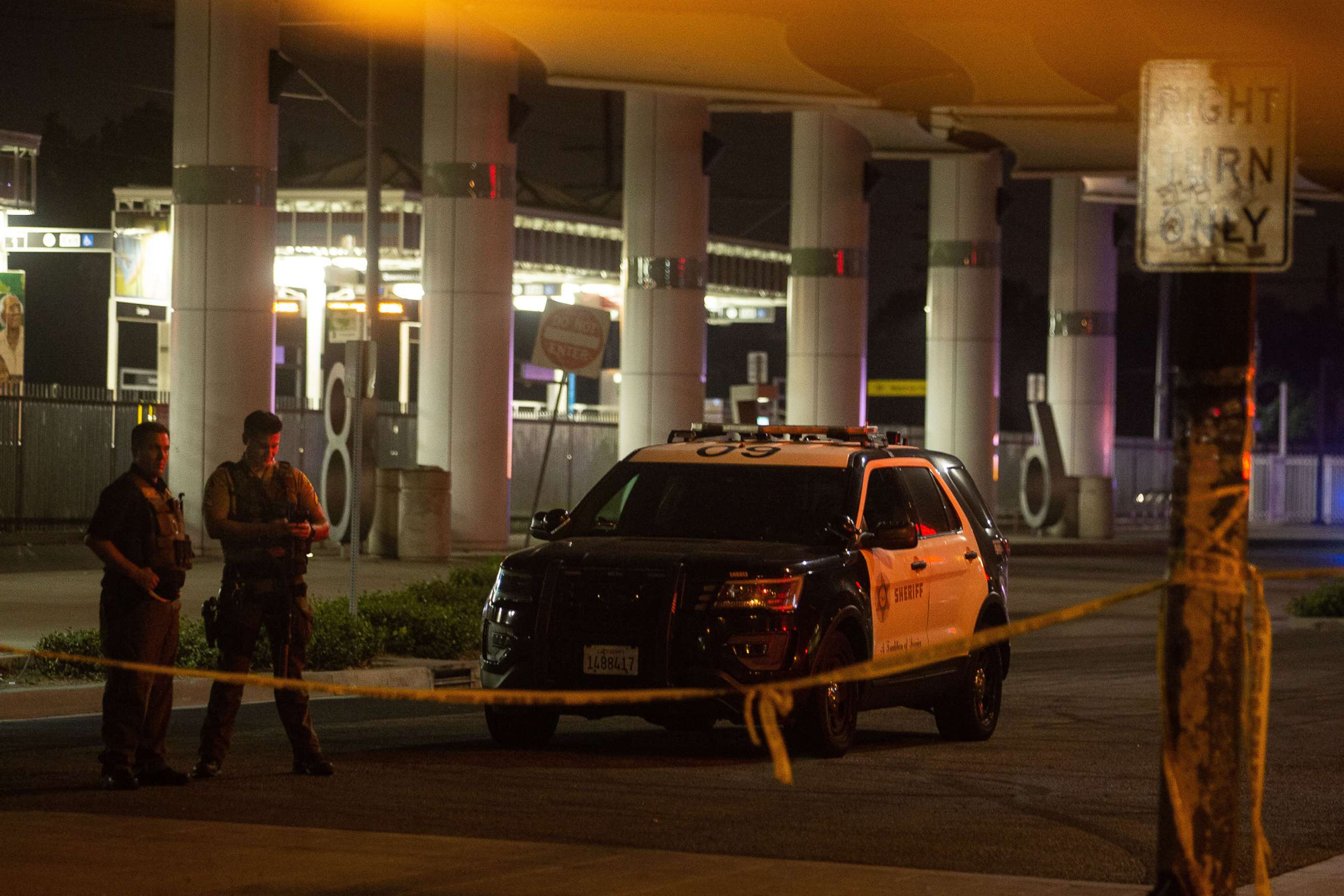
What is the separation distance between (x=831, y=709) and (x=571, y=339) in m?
16.8

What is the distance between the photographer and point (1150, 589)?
6859 millimetres

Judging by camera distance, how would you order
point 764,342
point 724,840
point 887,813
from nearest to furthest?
point 724,840 → point 887,813 → point 764,342

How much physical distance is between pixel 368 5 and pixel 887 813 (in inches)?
778

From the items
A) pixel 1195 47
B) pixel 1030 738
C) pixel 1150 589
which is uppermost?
pixel 1195 47

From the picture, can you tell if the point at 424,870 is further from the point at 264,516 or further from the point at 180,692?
the point at 180,692

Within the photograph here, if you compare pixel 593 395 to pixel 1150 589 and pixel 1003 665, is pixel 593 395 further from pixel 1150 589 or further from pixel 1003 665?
pixel 1150 589

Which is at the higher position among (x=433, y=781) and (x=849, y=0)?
(x=849, y=0)

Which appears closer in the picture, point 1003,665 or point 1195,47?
point 1195,47

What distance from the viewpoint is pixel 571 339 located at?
2844cm

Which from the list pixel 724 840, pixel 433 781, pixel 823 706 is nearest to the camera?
pixel 724 840

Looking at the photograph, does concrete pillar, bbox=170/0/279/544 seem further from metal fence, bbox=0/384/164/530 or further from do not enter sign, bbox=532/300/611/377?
metal fence, bbox=0/384/164/530

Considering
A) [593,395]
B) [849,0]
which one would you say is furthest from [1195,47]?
[593,395]

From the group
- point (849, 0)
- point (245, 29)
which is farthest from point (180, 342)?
point (849, 0)

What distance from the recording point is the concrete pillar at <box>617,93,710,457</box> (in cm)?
3497
